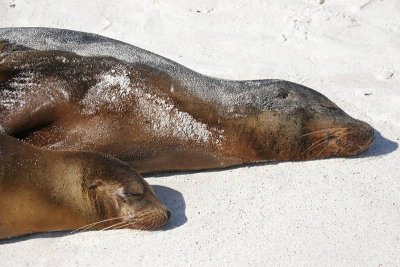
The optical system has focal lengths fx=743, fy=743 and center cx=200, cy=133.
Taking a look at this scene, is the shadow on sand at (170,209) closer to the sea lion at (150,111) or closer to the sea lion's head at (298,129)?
the sea lion at (150,111)

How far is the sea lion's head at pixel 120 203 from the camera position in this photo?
4391 mm

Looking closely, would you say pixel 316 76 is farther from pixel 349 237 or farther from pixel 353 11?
pixel 349 237

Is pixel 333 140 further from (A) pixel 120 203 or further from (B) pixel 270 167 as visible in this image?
(A) pixel 120 203

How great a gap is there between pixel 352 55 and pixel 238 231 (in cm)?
267

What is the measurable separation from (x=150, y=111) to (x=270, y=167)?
36.0 inches

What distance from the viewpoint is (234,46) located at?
22.0 feet

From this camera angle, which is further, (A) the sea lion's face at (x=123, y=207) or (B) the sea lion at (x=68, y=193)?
(A) the sea lion's face at (x=123, y=207)

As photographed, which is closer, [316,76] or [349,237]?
[349,237]

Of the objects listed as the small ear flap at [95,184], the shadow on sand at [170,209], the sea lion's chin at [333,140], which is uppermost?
the sea lion's chin at [333,140]

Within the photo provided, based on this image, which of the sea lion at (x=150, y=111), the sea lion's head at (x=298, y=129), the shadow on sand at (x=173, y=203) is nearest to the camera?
the shadow on sand at (x=173, y=203)

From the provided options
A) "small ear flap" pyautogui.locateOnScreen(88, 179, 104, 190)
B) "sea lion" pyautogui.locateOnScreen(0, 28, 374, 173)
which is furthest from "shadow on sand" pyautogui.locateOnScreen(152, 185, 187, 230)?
"small ear flap" pyautogui.locateOnScreen(88, 179, 104, 190)

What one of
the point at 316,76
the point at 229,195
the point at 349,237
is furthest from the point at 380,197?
the point at 316,76

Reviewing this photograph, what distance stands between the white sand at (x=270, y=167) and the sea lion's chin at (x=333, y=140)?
0.07 meters

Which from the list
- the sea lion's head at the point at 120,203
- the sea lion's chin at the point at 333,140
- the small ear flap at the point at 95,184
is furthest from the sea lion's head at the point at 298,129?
the small ear flap at the point at 95,184
